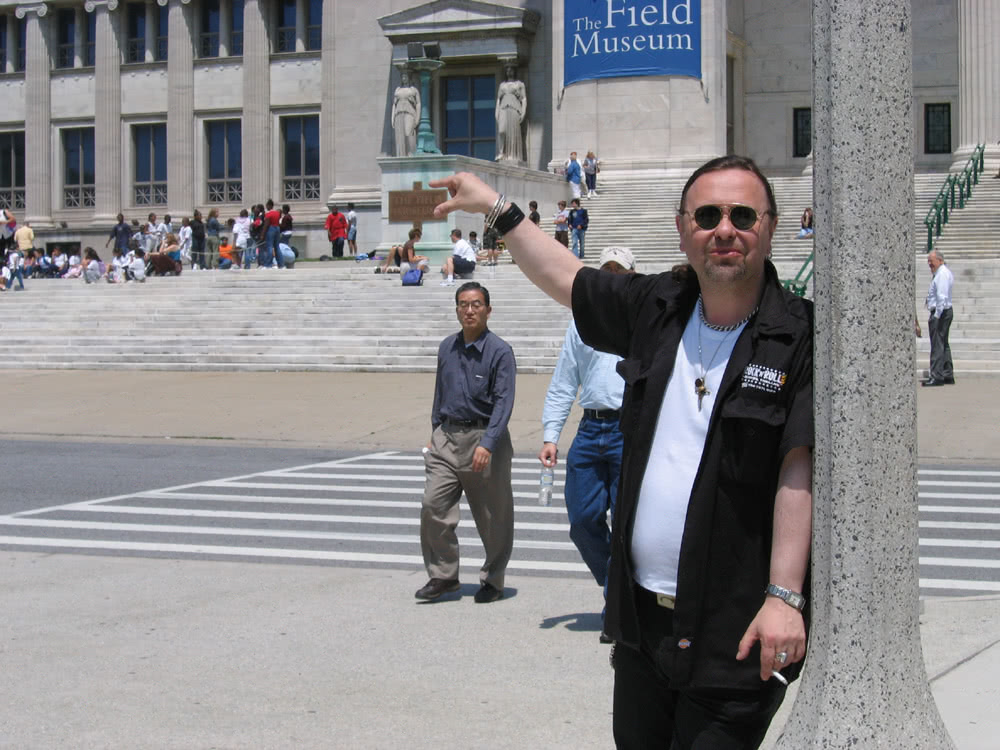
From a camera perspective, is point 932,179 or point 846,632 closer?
point 846,632

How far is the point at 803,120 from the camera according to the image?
47312mm

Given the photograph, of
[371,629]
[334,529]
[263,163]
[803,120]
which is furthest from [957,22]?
[371,629]

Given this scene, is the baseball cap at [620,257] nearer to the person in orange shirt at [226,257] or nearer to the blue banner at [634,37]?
the person in orange shirt at [226,257]

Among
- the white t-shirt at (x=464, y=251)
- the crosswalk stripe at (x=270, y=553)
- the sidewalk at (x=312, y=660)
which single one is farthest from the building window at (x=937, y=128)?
the sidewalk at (x=312, y=660)

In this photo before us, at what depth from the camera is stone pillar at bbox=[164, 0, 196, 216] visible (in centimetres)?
5309

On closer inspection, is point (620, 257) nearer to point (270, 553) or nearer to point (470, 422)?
point (470, 422)

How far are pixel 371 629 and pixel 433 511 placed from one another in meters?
1.03

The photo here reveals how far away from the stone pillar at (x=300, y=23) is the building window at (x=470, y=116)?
6273 millimetres

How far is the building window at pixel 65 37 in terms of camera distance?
183ft

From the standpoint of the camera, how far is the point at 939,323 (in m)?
20.6

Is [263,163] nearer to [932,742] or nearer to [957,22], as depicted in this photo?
[957,22]

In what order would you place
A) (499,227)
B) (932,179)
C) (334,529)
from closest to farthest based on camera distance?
(499,227), (334,529), (932,179)

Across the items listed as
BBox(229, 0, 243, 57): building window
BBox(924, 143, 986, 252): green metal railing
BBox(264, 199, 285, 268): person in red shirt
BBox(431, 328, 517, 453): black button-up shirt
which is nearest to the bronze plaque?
BBox(264, 199, 285, 268): person in red shirt

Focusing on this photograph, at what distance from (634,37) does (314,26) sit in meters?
15.4
